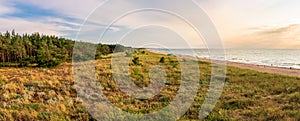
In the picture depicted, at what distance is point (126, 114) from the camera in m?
9.09

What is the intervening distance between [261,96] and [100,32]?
1080 centimetres

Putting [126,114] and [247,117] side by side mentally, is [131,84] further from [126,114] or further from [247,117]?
[247,117]

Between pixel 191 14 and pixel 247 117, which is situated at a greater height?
pixel 191 14

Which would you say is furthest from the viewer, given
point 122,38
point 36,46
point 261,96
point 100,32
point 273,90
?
point 36,46

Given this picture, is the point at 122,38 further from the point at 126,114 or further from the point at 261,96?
the point at 261,96

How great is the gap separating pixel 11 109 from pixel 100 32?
5.17 meters

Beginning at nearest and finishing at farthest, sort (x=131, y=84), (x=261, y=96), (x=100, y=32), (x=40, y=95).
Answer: (x=100, y=32), (x=40, y=95), (x=261, y=96), (x=131, y=84)

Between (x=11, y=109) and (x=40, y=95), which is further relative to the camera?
(x=40, y=95)

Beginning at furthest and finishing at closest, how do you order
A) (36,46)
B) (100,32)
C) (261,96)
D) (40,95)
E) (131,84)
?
(36,46)
(131,84)
(261,96)
(40,95)
(100,32)

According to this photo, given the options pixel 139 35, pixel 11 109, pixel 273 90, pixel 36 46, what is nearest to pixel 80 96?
pixel 11 109

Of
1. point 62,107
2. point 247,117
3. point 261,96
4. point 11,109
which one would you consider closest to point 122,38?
point 62,107

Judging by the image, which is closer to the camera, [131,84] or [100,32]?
[100,32]

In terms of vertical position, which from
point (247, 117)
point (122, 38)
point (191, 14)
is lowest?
point (247, 117)

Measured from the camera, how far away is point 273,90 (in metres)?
15.6
